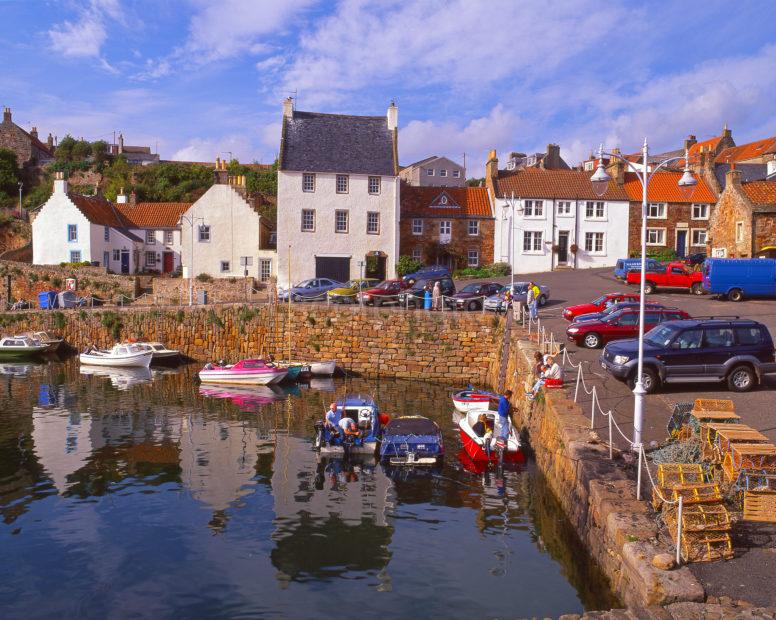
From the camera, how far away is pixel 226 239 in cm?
5191

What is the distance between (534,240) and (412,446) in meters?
37.1

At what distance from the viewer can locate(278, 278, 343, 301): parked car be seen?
1597 inches

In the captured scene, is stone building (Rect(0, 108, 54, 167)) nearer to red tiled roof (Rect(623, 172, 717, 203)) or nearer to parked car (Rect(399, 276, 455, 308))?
parked car (Rect(399, 276, 455, 308))

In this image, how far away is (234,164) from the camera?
8744 centimetres

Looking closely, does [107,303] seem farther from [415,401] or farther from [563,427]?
[563,427]

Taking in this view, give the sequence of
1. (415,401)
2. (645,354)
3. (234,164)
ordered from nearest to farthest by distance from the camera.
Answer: (645,354), (415,401), (234,164)

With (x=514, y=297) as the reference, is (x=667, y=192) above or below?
above

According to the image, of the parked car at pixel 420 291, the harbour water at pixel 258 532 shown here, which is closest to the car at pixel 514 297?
the parked car at pixel 420 291

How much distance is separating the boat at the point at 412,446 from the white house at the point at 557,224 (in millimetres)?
34965

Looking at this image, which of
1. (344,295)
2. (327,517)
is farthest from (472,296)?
(327,517)

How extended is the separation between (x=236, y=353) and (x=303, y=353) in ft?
13.8

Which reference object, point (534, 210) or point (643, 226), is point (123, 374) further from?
point (534, 210)

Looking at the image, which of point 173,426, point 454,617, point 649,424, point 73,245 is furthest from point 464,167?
point 454,617

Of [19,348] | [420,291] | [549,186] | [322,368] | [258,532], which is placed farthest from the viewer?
[549,186]
